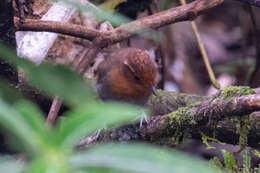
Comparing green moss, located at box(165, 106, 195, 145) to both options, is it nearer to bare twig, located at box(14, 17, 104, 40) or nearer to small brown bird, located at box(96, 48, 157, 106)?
bare twig, located at box(14, 17, 104, 40)

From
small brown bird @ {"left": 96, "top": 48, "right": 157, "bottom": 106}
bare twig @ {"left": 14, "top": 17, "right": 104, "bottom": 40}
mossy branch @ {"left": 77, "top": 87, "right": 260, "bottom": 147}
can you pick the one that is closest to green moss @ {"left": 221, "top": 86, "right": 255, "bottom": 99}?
mossy branch @ {"left": 77, "top": 87, "right": 260, "bottom": 147}

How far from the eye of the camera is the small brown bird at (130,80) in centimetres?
282

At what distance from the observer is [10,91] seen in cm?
70

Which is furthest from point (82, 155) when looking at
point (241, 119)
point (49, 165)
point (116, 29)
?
point (241, 119)

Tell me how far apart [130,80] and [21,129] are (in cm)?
239

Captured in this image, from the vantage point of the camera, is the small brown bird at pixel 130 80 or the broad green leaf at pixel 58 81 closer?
the broad green leaf at pixel 58 81

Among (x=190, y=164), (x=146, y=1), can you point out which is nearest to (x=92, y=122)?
(x=190, y=164)

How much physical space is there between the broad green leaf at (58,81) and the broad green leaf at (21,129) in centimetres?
6

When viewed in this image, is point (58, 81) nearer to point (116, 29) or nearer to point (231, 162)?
point (116, 29)

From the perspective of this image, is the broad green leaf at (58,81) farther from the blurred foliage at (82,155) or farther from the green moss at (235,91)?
the green moss at (235,91)

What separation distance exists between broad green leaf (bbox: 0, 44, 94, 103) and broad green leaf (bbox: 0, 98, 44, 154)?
0.20 ft

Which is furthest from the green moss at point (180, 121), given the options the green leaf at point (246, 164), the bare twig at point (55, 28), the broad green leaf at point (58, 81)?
the broad green leaf at point (58, 81)

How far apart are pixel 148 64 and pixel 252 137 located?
1029 mm

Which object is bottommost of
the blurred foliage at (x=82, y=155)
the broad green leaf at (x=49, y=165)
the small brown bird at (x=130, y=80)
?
the broad green leaf at (x=49, y=165)
